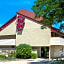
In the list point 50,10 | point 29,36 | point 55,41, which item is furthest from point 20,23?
point 50,10

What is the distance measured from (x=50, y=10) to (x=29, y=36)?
17.2 metres

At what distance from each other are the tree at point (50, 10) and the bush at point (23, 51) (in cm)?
1264

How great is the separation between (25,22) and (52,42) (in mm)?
6572

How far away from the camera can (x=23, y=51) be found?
114 feet

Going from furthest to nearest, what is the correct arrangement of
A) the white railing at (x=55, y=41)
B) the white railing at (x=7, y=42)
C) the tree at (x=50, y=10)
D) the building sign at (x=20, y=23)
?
the white railing at (x=7, y=42) < the building sign at (x=20, y=23) < the white railing at (x=55, y=41) < the tree at (x=50, y=10)

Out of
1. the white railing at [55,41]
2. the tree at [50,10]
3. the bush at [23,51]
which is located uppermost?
the tree at [50,10]

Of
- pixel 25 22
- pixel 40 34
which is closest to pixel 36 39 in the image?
pixel 40 34

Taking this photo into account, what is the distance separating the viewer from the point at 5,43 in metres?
40.7

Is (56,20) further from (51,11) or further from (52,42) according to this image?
(52,42)

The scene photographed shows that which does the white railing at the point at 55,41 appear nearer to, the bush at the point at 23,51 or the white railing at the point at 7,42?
the bush at the point at 23,51

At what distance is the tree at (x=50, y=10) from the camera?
19922 millimetres

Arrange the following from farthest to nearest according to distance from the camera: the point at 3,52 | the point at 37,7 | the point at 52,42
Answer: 1. the point at 3,52
2. the point at 52,42
3. the point at 37,7

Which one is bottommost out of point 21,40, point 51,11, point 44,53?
point 44,53

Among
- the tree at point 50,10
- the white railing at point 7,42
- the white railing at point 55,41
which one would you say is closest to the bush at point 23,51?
the white railing at point 7,42
